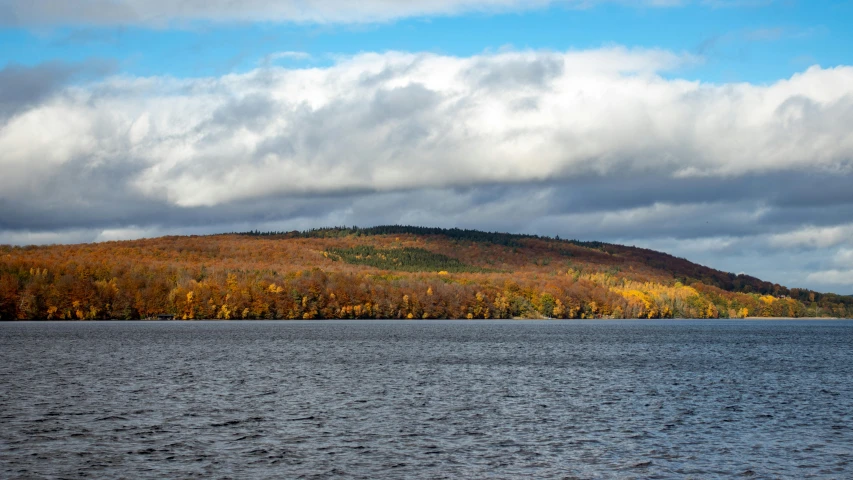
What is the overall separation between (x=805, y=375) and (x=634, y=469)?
51158mm

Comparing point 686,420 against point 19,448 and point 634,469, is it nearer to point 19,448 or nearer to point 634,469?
point 634,469

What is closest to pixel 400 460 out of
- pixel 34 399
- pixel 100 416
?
pixel 100 416

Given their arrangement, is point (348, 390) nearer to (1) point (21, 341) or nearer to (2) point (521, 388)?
(2) point (521, 388)

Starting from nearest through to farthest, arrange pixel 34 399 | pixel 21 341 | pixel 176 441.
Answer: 1. pixel 176 441
2. pixel 34 399
3. pixel 21 341

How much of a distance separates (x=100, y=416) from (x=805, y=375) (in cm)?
6347

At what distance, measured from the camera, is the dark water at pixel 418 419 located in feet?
108

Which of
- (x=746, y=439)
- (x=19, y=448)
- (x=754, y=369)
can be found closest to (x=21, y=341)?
(x=19, y=448)

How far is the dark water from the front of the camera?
3294cm

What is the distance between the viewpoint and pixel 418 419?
44.7 metres

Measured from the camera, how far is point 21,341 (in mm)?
118312

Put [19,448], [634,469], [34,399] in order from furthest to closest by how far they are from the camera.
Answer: [34,399] → [19,448] → [634,469]

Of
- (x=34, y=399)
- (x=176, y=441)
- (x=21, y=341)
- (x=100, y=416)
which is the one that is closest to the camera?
(x=176, y=441)

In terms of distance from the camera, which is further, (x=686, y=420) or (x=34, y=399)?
(x=34, y=399)

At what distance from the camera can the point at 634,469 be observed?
32.6 meters
